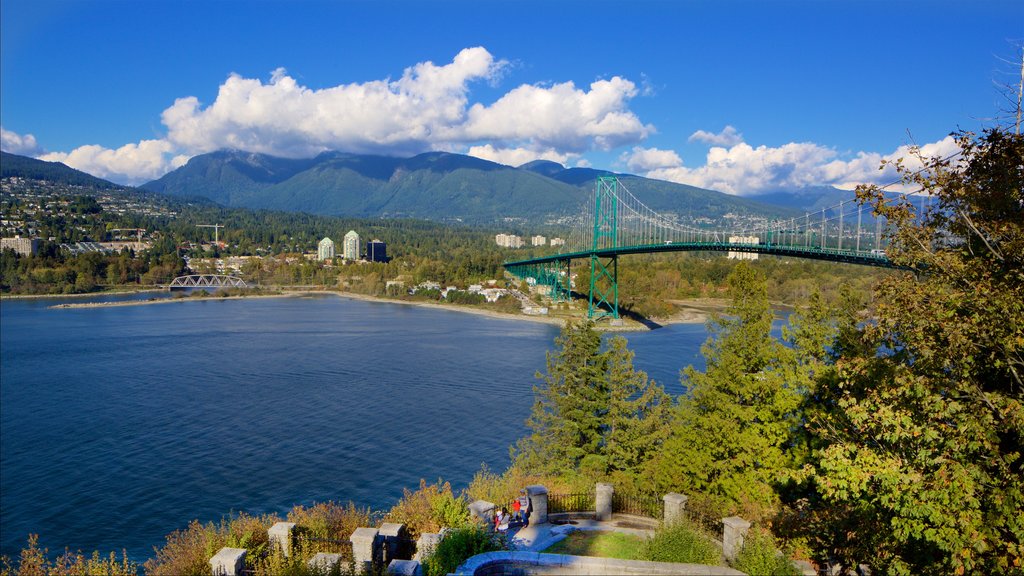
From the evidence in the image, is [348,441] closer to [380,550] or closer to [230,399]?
[230,399]

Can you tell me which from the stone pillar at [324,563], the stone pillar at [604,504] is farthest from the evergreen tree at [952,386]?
the stone pillar at [324,563]

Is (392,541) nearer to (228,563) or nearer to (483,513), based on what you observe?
Result: (483,513)

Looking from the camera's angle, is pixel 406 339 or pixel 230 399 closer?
pixel 230 399

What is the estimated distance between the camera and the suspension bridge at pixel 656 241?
691 inches

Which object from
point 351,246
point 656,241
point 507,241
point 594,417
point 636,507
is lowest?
point 594,417

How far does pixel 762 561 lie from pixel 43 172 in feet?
512

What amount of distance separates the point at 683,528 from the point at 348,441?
34.0 feet

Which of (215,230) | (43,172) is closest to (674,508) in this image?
(215,230)

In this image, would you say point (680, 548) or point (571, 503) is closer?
point (680, 548)

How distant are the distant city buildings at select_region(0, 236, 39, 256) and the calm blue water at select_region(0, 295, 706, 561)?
1360 inches

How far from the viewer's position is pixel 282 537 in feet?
15.4

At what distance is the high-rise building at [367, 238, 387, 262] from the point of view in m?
72.7

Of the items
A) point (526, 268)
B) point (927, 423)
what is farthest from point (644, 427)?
point (526, 268)

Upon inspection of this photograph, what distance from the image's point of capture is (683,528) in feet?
14.8
